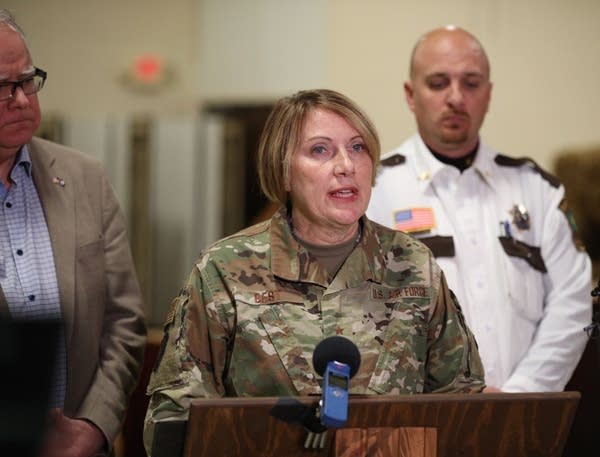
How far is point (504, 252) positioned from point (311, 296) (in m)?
0.93

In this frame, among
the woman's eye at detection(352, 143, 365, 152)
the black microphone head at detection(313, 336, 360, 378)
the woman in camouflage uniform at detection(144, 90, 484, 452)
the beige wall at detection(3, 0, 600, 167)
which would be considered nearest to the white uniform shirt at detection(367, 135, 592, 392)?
the woman in camouflage uniform at detection(144, 90, 484, 452)

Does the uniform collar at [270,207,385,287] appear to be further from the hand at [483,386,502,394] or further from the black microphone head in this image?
the hand at [483,386,502,394]

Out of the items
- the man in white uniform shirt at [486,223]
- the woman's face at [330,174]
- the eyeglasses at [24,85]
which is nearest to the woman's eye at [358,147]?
the woman's face at [330,174]

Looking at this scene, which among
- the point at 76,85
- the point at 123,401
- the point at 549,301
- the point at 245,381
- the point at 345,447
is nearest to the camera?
the point at 345,447

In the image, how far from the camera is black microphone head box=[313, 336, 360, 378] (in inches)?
65.4

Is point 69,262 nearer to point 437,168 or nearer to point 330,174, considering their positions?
point 330,174

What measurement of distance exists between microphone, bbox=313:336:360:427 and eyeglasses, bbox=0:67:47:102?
107 cm

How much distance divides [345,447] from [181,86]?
417 cm

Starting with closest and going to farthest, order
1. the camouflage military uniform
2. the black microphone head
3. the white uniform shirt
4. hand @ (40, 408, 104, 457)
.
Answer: the black microphone head, the camouflage military uniform, hand @ (40, 408, 104, 457), the white uniform shirt

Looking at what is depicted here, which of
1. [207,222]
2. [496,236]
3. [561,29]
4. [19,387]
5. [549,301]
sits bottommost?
[207,222]

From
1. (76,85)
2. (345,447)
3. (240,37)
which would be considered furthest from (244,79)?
(345,447)

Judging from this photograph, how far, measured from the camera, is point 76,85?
18.2ft

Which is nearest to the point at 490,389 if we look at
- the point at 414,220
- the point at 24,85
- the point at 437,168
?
the point at 414,220

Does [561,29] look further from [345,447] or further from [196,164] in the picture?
[345,447]
